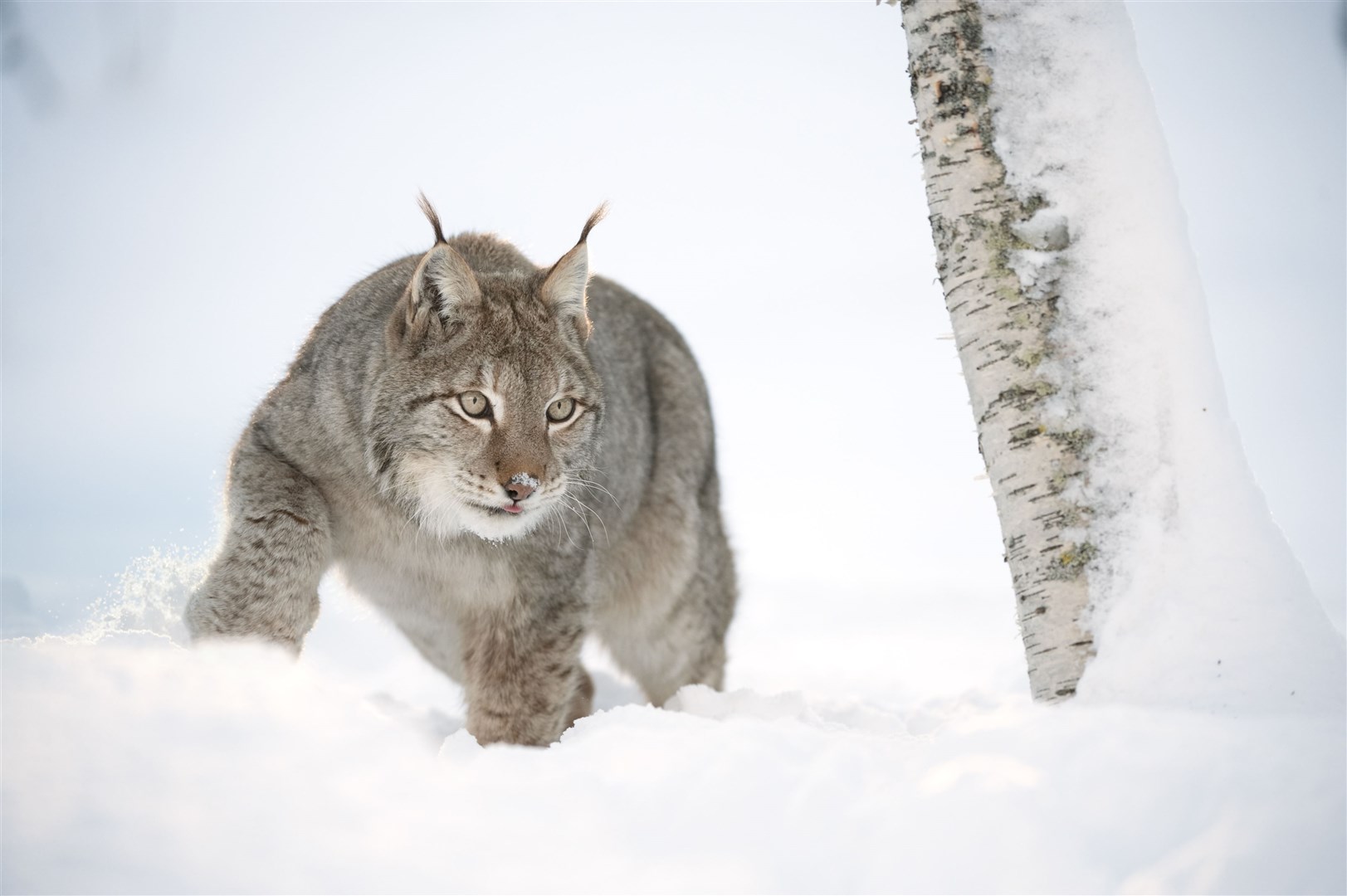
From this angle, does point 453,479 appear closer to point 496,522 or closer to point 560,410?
point 496,522

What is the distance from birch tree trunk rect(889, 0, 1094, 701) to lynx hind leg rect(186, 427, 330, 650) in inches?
94.8

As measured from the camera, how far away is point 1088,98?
3.10m

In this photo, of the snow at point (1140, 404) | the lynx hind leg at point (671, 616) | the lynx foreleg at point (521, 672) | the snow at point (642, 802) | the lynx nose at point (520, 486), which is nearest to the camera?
the snow at point (642, 802)

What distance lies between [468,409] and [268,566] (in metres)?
0.92

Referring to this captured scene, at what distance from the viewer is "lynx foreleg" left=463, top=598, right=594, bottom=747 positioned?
3.91 metres

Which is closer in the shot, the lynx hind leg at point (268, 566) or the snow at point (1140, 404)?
the snow at point (1140, 404)

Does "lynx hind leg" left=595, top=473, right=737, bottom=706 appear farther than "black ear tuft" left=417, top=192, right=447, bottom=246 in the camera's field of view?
Yes

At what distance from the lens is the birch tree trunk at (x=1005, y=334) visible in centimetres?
293

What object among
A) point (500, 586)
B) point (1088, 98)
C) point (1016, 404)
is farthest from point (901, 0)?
point (500, 586)

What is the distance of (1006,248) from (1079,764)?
1565 millimetres

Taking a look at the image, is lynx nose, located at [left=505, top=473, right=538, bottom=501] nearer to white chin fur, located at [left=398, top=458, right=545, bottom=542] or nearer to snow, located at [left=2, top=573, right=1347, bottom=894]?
white chin fur, located at [left=398, top=458, right=545, bottom=542]

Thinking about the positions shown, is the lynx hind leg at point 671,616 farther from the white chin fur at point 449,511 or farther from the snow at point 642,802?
the snow at point 642,802

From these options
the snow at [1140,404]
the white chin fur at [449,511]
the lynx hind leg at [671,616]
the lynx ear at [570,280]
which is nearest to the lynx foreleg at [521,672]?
the white chin fur at [449,511]

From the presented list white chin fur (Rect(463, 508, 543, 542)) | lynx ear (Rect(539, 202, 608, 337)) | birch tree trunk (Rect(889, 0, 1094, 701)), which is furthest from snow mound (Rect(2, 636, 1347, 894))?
lynx ear (Rect(539, 202, 608, 337))
